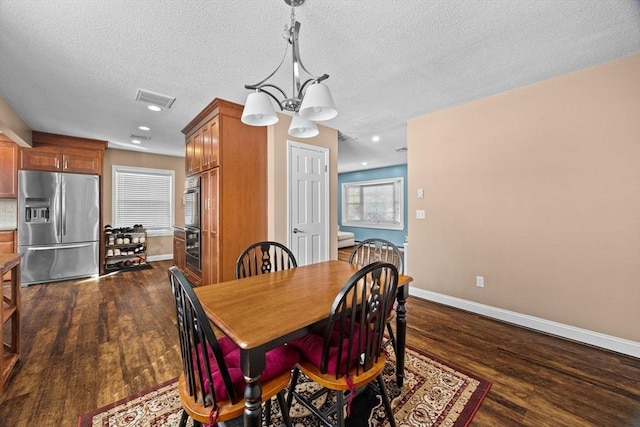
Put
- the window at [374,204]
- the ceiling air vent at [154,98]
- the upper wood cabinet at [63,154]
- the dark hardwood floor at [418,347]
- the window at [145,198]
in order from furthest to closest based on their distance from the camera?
the window at [374,204], the window at [145,198], the upper wood cabinet at [63,154], the ceiling air vent at [154,98], the dark hardwood floor at [418,347]

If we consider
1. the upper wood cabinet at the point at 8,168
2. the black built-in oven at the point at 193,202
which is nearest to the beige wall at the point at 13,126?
the upper wood cabinet at the point at 8,168

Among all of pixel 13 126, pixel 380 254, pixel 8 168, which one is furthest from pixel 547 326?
pixel 8 168

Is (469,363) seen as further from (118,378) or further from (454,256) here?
(118,378)

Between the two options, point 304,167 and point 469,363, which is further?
point 304,167

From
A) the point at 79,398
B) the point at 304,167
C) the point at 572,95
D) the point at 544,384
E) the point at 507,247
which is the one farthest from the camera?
the point at 304,167

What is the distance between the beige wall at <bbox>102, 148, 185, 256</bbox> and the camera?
212 inches

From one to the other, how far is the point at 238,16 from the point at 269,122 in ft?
2.26

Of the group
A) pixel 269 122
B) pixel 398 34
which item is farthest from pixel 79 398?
pixel 398 34

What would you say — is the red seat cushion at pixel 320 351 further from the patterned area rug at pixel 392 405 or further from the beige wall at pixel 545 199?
the beige wall at pixel 545 199

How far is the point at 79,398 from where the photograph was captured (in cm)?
173

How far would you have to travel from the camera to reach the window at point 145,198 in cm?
552

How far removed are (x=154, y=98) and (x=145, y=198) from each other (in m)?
3.58

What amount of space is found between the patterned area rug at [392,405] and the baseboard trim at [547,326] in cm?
Answer: 128

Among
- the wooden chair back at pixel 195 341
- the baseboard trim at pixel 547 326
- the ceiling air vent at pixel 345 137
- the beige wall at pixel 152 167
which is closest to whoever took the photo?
the wooden chair back at pixel 195 341
